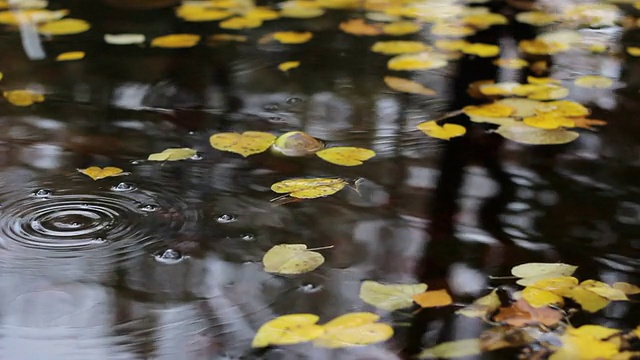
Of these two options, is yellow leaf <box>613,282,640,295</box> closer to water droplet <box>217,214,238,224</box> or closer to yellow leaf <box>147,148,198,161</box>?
water droplet <box>217,214,238,224</box>

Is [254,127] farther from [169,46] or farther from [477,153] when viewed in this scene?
[169,46]

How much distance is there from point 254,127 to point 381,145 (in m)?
0.27

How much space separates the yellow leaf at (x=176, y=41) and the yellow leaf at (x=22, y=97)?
41cm

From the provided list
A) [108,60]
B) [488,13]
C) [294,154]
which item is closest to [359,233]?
[294,154]

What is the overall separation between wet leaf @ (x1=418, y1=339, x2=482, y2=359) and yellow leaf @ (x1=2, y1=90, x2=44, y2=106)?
3.73 feet

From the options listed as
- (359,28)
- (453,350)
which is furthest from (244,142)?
(359,28)

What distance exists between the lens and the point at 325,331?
103 centimetres

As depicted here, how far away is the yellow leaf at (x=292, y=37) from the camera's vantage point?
2176mm

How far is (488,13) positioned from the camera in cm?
246

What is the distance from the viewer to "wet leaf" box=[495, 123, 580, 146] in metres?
1.57

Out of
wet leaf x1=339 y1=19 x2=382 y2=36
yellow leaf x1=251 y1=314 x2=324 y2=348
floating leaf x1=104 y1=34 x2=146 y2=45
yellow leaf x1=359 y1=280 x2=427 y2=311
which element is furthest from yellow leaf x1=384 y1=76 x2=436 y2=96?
yellow leaf x1=251 y1=314 x2=324 y2=348

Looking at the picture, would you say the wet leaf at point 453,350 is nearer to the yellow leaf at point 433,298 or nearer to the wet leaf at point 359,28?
the yellow leaf at point 433,298

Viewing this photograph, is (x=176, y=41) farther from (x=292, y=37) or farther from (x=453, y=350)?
(x=453, y=350)

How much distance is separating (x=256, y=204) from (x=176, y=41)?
947mm
